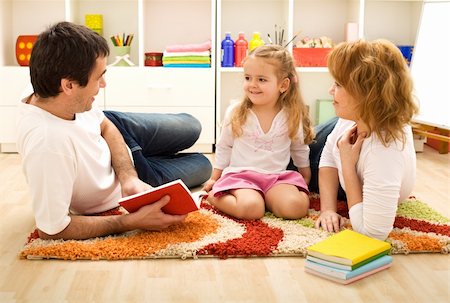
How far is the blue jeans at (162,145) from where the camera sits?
2400 millimetres

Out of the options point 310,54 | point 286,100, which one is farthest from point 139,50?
point 286,100

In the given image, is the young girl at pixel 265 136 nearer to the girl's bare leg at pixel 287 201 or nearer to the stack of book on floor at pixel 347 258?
the girl's bare leg at pixel 287 201

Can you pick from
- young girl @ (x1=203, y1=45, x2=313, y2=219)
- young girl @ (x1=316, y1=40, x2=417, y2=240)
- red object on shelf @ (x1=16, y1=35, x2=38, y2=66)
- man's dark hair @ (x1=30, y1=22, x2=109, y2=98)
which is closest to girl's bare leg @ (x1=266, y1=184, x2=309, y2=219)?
young girl @ (x1=203, y1=45, x2=313, y2=219)

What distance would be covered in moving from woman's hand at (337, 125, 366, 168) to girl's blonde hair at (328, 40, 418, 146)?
0.07 metres

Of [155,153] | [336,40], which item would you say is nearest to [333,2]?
[336,40]

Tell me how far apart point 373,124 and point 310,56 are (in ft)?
6.13

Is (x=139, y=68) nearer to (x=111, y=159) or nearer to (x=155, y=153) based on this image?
(x=155, y=153)

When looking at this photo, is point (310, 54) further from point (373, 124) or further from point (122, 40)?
point (373, 124)

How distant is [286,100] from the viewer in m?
2.46

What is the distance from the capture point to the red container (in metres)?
3.71

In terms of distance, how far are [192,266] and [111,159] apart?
607 mm

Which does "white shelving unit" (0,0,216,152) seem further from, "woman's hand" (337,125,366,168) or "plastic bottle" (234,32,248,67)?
"woman's hand" (337,125,366,168)

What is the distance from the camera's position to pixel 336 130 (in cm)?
230

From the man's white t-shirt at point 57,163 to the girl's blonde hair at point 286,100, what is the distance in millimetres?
538
